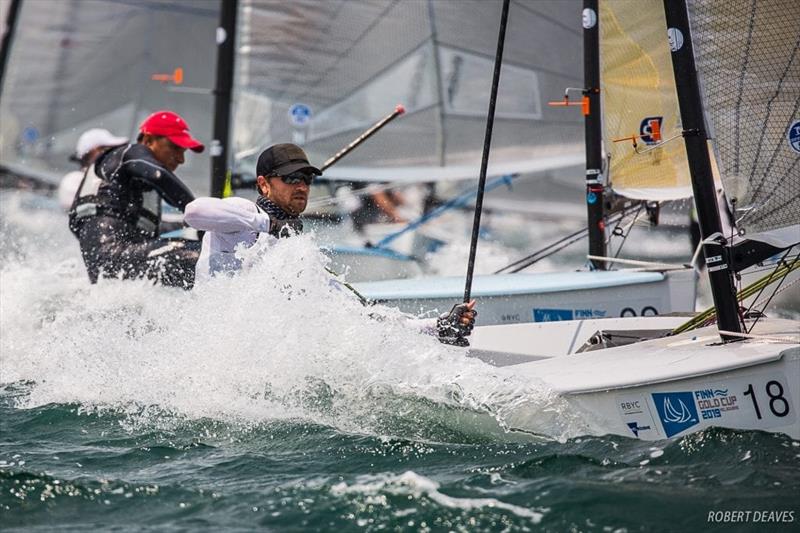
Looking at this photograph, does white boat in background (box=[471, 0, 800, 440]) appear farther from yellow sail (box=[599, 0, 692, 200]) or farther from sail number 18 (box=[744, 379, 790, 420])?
yellow sail (box=[599, 0, 692, 200])

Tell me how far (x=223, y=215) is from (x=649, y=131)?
117 inches

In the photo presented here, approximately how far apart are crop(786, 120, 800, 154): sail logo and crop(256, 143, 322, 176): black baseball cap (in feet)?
5.31

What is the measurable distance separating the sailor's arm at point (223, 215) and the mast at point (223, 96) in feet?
12.0

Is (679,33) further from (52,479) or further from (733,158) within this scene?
(52,479)

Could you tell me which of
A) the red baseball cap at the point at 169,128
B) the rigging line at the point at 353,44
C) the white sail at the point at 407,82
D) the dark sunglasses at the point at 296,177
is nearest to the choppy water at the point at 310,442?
the dark sunglasses at the point at 296,177

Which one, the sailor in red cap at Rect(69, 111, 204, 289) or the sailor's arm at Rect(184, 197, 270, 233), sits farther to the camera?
the sailor in red cap at Rect(69, 111, 204, 289)

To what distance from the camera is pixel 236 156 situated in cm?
788

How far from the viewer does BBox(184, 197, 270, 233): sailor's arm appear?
347 cm

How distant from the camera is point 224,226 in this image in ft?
11.5

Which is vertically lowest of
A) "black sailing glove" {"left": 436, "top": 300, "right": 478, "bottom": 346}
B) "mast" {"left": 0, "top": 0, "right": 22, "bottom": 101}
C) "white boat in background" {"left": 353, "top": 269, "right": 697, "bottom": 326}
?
"black sailing glove" {"left": 436, "top": 300, "right": 478, "bottom": 346}

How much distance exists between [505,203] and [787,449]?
7896 millimetres

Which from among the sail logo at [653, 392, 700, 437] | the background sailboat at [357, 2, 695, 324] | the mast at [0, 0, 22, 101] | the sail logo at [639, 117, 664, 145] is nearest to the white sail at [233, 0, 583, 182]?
the background sailboat at [357, 2, 695, 324]

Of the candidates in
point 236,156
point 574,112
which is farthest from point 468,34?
point 236,156

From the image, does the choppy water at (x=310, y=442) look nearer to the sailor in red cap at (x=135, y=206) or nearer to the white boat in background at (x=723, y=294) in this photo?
the white boat in background at (x=723, y=294)
